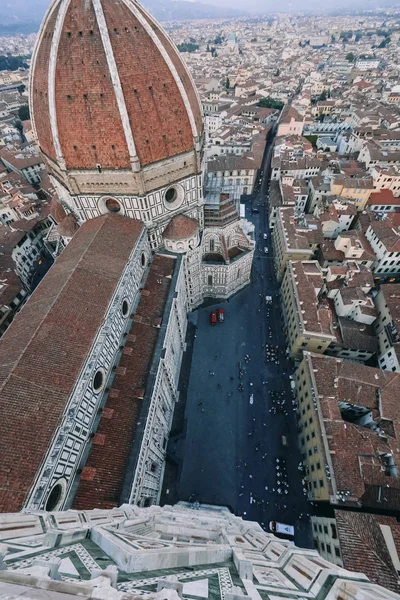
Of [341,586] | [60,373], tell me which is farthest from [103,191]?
[341,586]

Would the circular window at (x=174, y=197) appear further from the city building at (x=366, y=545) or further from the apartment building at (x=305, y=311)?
the city building at (x=366, y=545)

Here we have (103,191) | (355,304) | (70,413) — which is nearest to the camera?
(70,413)

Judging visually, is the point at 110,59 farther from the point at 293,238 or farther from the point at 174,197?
the point at 293,238

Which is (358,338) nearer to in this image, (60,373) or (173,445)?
(173,445)

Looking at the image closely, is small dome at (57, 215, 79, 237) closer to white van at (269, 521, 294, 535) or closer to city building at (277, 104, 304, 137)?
white van at (269, 521, 294, 535)

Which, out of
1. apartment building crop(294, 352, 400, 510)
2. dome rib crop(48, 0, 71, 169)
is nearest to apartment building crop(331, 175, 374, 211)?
apartment building crop(294, 352, 400, 510)

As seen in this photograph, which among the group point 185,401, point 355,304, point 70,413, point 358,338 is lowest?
point 70,413

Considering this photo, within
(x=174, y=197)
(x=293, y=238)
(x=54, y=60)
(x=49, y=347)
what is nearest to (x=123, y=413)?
(x=49, y=347)
